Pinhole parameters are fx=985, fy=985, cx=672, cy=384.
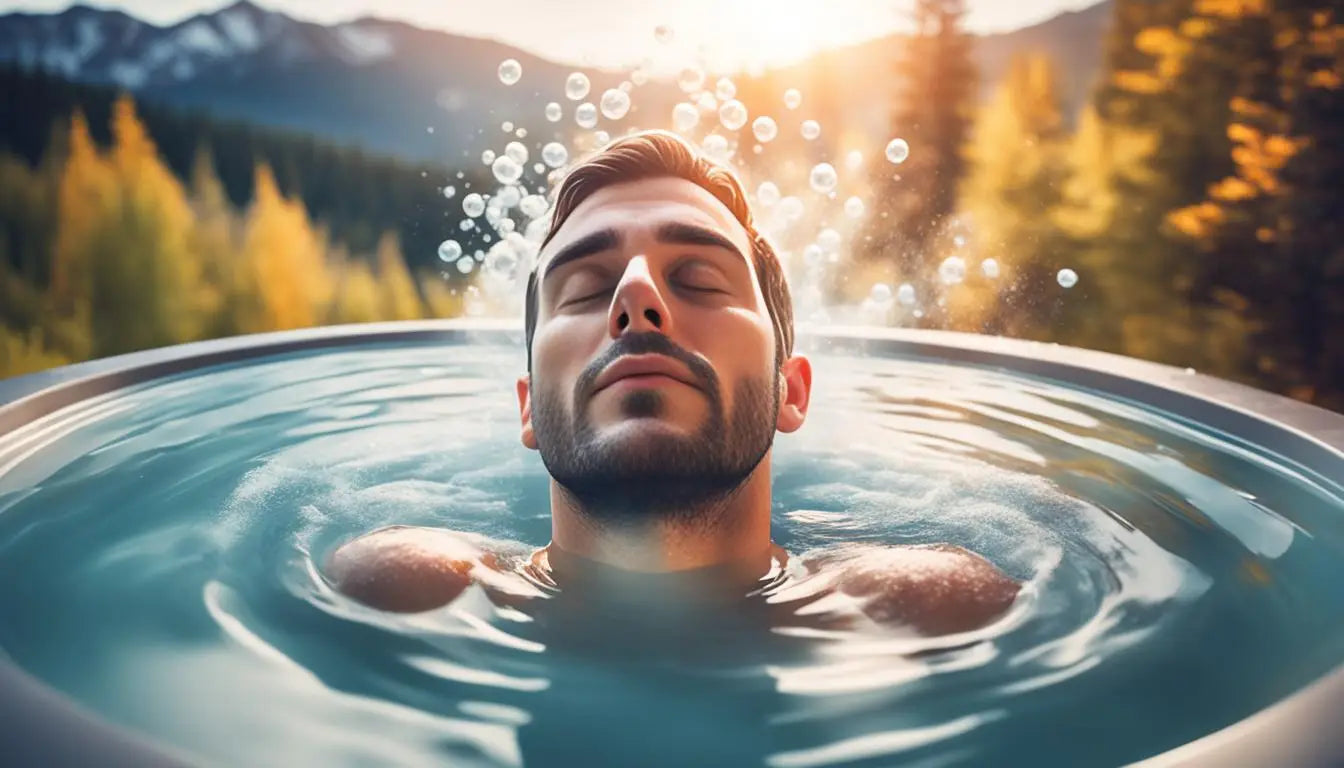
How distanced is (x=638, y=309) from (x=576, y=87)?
348 centimetres

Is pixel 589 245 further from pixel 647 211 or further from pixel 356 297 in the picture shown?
pixel 356 297

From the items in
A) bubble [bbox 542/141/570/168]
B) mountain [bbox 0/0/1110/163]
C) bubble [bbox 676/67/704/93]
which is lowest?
bubble [bbox 542/141/570/168]

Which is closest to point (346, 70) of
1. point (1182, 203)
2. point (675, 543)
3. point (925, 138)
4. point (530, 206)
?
point (925, 138)

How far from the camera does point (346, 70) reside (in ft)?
154

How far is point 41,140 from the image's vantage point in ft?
75.4

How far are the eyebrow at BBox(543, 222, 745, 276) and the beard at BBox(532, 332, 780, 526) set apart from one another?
0.36m

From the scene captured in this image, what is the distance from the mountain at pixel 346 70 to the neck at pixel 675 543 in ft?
93.2

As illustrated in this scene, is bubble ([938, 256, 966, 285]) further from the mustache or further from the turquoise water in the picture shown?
the mustache

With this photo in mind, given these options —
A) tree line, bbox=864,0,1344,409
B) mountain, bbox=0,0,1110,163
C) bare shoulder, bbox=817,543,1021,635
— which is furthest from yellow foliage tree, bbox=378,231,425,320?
bare shoulder, bbox=817,543,1021,635

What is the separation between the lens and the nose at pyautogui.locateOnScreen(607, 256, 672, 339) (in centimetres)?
229

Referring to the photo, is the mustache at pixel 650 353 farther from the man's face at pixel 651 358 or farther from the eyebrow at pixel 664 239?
the eyebrow at pixel 664 239

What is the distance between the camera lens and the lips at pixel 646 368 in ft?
7.34

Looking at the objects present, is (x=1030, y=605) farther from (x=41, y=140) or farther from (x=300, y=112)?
(x=300, y=112)

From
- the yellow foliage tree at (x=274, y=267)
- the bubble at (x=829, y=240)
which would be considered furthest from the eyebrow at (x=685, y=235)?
the yellow foliage tree at (x=274, y=267)
